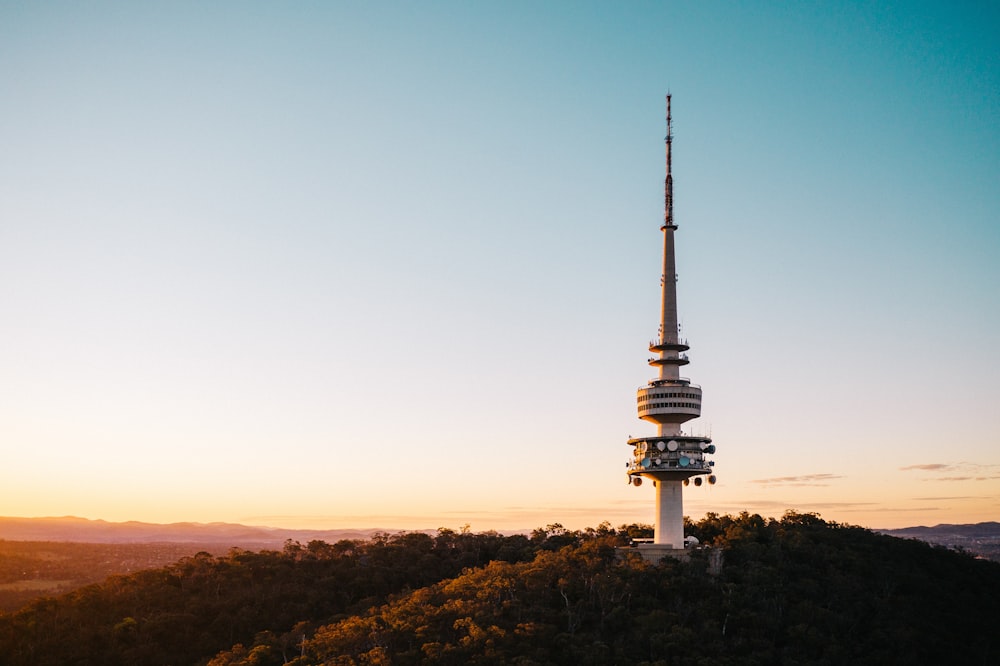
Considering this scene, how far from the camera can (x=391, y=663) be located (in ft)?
236

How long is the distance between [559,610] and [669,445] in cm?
2780

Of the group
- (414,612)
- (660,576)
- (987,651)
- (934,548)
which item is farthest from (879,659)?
(934,548)

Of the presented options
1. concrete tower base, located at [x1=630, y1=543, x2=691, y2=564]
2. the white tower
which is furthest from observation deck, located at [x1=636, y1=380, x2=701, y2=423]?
concrete tower base, located at [x1=630, y1=543, x2=691, y2=564]

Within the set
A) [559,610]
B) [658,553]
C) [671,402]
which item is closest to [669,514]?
[658,553]

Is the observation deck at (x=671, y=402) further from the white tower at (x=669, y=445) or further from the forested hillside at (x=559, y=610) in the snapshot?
the forested hillside at (x=559, y=610)

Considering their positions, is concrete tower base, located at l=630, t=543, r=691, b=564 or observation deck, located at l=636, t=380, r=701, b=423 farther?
observation deck, located at l=636, t=380, r=701, b=423

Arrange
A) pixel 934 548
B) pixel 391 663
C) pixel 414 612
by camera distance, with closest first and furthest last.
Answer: pixel 391 663 < pixel 414 612 < pixel 934 548

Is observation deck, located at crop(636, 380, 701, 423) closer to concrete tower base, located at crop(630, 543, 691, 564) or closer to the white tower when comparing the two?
the white tower

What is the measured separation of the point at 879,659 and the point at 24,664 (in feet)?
297

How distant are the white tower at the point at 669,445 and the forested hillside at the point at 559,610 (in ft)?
20.7

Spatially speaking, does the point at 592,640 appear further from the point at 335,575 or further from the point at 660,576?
the point at 335,575

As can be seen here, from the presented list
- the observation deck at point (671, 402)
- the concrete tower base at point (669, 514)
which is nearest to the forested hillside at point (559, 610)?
the concrete tower base at point (669, 514)

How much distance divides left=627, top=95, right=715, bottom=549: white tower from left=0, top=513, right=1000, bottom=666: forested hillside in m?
6.32

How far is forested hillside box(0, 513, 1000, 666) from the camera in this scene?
250 feet
